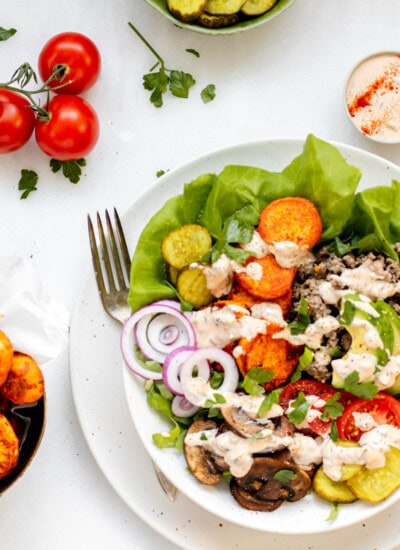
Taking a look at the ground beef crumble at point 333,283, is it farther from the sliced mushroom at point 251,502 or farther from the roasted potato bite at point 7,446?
the roasted potato bite at point 7,446

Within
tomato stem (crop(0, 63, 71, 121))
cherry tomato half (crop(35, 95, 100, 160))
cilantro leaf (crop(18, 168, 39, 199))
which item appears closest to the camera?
tomato stem (crop(0, 63, 71, 121))

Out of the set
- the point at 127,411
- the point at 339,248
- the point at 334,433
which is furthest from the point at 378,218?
the point at 127,411

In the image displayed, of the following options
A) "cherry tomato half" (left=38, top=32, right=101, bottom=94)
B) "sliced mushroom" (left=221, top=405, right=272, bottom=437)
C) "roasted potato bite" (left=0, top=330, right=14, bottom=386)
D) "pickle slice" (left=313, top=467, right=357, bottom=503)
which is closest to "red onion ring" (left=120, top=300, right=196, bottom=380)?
"sliced mushroom" (left=221, top=405, right=272, bottom=437)

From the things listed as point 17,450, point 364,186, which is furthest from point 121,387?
point 364,186

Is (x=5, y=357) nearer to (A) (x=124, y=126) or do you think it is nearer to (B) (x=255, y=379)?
(B) (x=255, y=379)

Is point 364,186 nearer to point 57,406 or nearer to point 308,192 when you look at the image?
point 308,192

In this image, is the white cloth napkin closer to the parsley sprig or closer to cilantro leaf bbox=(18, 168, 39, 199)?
cilantro leaf bbox=(18, 168, 39, 199)

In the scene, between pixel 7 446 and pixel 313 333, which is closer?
pixel 7 446
